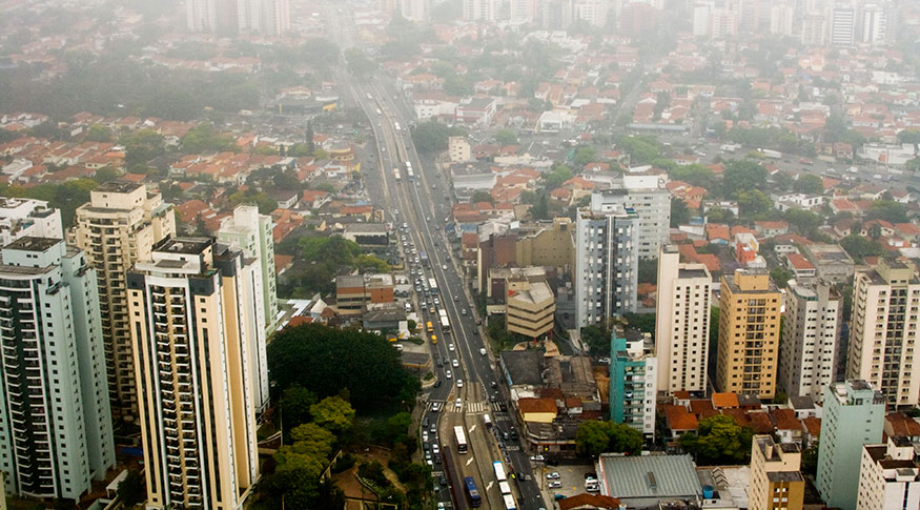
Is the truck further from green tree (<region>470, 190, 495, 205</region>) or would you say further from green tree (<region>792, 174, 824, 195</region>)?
green tree (<region>470, 190, 495, 205</region>)

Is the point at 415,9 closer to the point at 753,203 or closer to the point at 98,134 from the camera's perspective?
the point at 98,134

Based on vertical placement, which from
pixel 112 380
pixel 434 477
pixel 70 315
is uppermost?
pixel 70 315

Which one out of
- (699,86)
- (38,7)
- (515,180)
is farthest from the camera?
(38,7)

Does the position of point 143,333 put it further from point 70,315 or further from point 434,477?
point 434,477

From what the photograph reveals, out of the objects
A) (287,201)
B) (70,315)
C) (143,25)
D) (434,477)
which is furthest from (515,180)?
(143,25)

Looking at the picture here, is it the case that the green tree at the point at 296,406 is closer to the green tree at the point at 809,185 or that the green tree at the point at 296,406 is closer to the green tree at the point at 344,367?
the green tree at the point at 344,367
